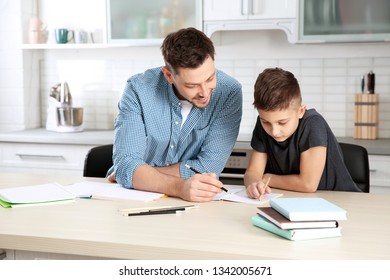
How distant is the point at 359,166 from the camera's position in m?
2.36

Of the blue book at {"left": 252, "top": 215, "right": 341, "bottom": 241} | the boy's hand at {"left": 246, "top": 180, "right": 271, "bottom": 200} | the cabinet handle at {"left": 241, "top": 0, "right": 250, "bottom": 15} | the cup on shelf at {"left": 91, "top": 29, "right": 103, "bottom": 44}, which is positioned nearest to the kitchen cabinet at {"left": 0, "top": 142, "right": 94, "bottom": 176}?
the cup on shelf at {"left": 91, "top": 29, "right": 103, "bottom": 44}

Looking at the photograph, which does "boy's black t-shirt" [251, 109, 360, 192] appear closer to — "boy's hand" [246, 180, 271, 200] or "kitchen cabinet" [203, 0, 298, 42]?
"boy's hand" [246, 180, 271, 200]

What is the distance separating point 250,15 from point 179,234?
2.34m

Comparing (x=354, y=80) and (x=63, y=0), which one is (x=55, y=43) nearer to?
(x=63, y=0)

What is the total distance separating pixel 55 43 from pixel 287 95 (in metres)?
2.69

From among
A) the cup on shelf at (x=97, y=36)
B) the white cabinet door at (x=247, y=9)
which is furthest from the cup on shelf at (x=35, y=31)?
the white cabinet door at (x=247, y=9)

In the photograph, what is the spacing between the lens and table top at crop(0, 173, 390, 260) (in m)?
1.42

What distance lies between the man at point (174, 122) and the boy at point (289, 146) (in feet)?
0.53

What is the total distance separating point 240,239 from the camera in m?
1.50

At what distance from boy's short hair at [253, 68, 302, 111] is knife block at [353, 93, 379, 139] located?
5.34 feet

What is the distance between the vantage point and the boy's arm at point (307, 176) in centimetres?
209

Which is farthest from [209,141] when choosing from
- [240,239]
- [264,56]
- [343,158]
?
[264,56]

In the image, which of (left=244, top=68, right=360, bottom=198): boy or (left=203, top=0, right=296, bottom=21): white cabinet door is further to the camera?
(left=203, top=0, right=296, bottom=21): white cabinet door

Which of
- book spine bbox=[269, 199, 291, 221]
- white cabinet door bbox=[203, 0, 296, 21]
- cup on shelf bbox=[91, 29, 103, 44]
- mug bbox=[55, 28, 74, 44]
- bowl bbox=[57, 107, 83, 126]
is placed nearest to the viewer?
book spine bbox=[269, 199, 291, 221]
